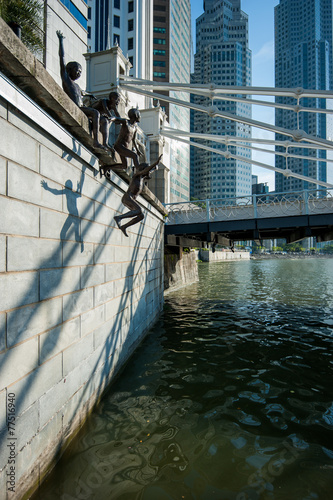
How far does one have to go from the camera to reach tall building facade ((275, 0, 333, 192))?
454 feet

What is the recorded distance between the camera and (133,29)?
50250 millimetres

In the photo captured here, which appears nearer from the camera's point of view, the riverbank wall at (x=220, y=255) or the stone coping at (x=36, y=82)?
the stone coping at (x=36, y=82)

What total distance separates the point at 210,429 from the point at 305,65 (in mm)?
208233

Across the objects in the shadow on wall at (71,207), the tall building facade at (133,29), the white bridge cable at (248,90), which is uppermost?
the tall building facade at (133,29)

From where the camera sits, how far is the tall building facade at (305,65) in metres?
138

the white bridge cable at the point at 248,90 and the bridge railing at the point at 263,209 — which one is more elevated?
the white bridge cable at the point at 248,90

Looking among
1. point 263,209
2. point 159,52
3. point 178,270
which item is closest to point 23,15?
point 263,209

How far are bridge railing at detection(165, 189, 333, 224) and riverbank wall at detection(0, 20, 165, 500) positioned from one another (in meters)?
10.2

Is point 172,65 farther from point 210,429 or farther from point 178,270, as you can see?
point 210,429

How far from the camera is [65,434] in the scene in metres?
4.01

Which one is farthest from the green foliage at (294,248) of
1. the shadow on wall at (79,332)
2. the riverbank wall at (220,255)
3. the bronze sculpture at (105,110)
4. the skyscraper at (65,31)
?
the bronze sculpture at (105,110)

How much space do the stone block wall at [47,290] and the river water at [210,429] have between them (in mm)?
500

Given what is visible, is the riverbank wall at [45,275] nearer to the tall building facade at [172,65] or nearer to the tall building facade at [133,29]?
the tall building facade at [133,29]

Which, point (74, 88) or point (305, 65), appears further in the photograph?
point (305, 65)
